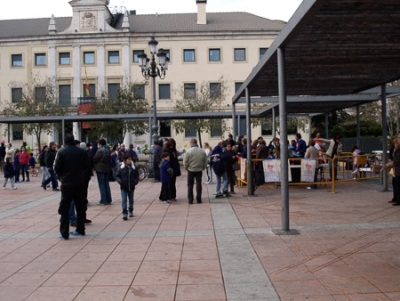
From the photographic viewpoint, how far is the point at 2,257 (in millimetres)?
7684

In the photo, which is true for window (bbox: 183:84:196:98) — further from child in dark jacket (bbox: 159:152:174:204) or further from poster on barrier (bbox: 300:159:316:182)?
child in dark jacket (bbox: 159:152:174:204)

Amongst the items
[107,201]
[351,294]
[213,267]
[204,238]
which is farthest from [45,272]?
[107,201]

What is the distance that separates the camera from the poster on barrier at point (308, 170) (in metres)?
15.7

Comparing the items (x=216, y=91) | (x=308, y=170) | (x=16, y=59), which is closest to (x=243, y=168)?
(x=308, y=170)

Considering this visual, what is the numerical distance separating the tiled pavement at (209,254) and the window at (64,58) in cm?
4474

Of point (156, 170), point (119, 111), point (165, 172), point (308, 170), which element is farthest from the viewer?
point (119, 111)

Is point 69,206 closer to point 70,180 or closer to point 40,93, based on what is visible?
point 70,180

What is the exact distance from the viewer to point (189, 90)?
53.8 meters

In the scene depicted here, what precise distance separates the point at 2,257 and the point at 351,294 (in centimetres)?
504

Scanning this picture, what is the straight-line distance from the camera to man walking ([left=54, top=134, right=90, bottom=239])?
8.97m

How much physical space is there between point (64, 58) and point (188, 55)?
1325 cm

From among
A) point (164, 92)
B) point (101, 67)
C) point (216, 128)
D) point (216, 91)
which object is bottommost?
point (216, 128)

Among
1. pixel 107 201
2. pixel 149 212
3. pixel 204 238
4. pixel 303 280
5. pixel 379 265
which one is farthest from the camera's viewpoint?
pixel 107 201

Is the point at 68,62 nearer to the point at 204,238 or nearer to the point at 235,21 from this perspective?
the point at 235,21
